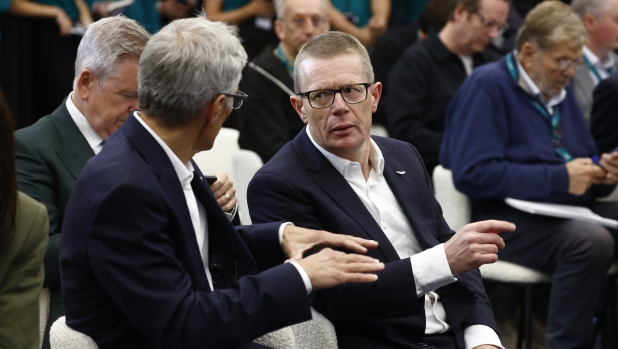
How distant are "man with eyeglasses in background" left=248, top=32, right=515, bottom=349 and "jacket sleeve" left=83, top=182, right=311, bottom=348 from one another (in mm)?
517

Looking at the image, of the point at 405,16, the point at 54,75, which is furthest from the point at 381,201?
the point at 405,16

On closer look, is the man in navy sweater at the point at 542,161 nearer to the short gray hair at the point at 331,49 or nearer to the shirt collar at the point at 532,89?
the shirt collar at the point at 532,89

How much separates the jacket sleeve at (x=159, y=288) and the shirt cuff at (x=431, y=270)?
0.56 metres

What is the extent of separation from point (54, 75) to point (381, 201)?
2877 millimetres

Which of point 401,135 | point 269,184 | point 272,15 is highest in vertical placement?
point 269,184

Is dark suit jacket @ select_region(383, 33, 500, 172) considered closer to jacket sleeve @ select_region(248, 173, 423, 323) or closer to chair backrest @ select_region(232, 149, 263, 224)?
chair backrest @ select_region(232, 149, 263, 224)

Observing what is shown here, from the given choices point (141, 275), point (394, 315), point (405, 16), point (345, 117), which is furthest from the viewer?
point (405, 16)

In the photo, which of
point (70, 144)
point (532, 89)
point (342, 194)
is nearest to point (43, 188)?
point (70, 144)

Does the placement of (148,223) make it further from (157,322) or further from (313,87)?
(313,87)

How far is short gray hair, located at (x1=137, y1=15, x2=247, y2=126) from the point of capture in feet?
6.46

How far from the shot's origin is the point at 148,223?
6.19ft

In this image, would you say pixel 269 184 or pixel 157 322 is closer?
pixel 157 322

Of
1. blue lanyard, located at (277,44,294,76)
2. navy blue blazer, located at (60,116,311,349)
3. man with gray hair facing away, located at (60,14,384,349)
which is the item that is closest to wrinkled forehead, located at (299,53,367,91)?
man with gray hair facing away, located at (60,14,384,349)

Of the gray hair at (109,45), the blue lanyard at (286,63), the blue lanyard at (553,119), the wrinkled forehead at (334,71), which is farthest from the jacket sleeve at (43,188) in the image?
the blue lanyard at (553,119)
